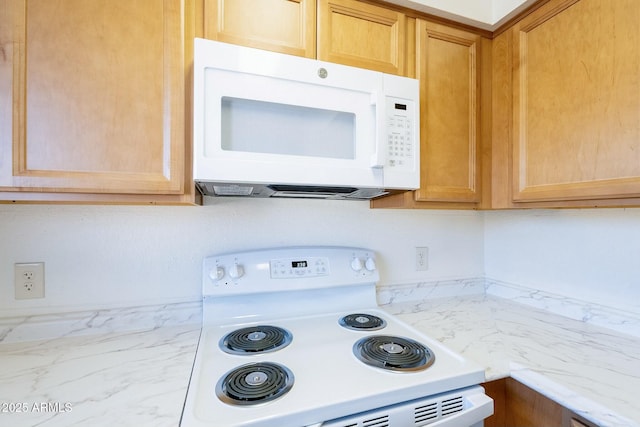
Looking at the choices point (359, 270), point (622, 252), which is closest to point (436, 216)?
point (359, 270)

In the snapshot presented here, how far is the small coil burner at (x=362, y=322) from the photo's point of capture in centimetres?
112

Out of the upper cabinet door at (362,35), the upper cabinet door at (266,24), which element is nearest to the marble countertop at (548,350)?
the upper cabinet door at (362,35)

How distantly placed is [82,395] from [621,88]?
1730 millimetres

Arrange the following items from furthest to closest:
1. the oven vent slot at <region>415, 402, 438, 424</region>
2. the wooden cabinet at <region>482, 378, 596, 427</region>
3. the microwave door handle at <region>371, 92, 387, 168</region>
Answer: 1. the microwave door handle at <region>371, 92, 387, 168</region>
2. the wooden cabinet at <region>482, 378, 596, 427</region>
3. the oven vent slot at <region>415, 402, 438, 424</region>

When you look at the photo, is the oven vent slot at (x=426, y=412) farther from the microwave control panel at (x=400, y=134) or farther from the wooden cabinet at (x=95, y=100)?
the wooden cabinet at (x=95, y=100)

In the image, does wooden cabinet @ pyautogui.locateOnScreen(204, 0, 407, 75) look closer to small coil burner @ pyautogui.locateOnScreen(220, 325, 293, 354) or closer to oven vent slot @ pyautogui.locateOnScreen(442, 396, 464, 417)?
small coil burner @ pyautogui.locateOnScreen(220, 325, 293, 354)

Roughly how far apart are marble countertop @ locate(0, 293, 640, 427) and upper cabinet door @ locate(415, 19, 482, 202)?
0.56 metres

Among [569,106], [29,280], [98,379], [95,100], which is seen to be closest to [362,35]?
[569,106]

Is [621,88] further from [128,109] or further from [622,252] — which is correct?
[128,109]

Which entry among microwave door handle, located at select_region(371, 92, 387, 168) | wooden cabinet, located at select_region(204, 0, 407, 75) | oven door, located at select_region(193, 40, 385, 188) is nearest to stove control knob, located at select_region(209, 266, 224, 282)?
oven door, located at select_region(193, 40, 385, 188)

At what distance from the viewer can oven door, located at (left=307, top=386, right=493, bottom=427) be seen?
696 millimetres

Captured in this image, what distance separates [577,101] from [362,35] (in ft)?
2.56

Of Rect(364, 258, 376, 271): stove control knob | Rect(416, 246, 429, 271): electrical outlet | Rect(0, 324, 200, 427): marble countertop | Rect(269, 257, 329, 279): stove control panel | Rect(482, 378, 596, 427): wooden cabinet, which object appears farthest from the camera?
Answer: Rect(416, 246, 429, 271): electrical outlet

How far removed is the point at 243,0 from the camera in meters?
0.94
